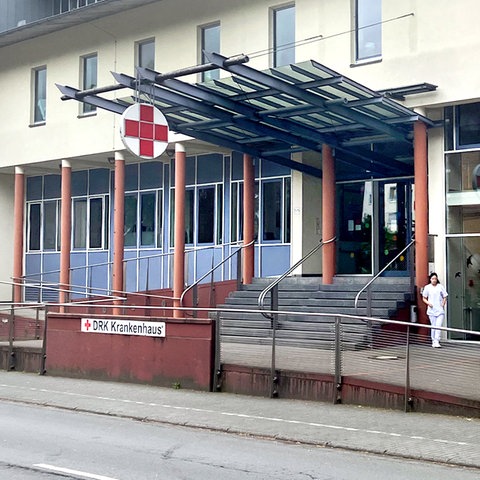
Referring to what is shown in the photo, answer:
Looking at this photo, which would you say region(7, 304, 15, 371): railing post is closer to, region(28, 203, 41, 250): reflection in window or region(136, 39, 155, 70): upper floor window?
region(136, 39, 155, 70): upper floor window

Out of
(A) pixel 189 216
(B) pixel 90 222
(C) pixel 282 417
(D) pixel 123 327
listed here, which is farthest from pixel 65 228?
(C) pixel 282 417

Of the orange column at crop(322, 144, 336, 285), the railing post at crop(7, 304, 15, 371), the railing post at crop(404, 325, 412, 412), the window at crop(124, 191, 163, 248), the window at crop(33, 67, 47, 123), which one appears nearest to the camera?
the railing post at crop(404, 325, 412, 412)

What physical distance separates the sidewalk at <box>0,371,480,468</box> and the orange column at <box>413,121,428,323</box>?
245 inches

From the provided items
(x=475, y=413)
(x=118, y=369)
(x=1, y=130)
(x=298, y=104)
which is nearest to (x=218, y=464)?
(x=475, y=413)

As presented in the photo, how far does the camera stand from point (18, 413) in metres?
14.0

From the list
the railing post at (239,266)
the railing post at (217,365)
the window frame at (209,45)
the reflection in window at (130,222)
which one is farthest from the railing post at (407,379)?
the reflection in window at (130,222)

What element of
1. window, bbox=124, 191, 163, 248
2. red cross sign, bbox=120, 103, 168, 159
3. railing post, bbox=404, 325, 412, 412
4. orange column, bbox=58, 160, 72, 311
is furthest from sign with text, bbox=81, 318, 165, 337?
orange column, bbox=58, 160, 72, 311

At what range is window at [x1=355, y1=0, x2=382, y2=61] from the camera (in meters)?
21.0

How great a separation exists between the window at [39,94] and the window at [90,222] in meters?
3.27

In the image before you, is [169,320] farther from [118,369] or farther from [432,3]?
[432,3]

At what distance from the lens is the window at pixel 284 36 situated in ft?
75.2

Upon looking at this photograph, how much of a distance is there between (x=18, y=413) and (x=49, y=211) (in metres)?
19.6

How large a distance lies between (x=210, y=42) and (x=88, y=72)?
5457 mm

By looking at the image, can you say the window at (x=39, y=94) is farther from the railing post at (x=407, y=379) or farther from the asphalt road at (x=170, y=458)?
the railing post at (x=407, y=379)
